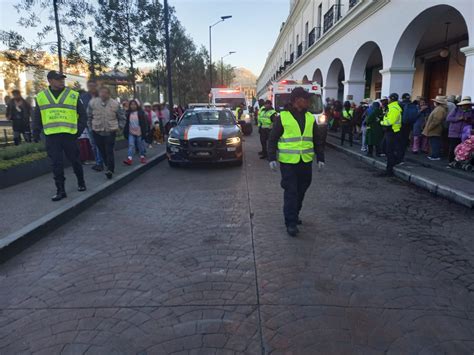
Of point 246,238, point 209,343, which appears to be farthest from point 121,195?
point 209,343

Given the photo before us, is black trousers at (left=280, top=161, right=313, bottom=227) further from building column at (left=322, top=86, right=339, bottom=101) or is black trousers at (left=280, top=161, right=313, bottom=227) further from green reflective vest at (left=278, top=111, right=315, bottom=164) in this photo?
building column at (left=322, top=86, right=339, bottom=101)

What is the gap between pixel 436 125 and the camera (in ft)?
29.6

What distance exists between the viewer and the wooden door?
15188 mm

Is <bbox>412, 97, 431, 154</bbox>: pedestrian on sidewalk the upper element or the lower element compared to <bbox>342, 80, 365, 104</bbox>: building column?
lower

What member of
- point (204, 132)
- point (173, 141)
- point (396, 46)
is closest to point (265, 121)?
point (204, 132)

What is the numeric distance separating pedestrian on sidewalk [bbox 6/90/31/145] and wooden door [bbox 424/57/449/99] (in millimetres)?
15782

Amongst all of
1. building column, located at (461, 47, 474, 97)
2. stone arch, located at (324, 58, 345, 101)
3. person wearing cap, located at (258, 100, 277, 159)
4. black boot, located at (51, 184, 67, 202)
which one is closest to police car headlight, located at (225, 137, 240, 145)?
person wearing cap, located at (258, 100, 277, 159)

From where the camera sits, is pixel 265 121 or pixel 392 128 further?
pixel 265 121

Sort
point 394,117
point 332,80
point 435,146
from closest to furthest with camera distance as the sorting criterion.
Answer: point 394,117, point 435,146, point 332,80

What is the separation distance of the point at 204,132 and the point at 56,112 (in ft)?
13.1

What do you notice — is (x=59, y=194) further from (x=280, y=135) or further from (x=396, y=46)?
(x=396, y=46)

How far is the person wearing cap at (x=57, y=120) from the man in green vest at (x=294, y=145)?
3303mm

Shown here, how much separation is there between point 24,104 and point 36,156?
4.21m

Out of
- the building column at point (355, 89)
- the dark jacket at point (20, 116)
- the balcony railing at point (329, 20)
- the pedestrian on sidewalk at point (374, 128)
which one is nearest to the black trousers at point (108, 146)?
the dark jacket at point (20, 116)
